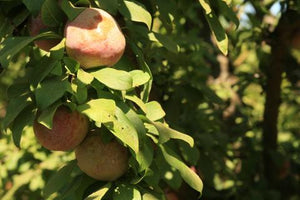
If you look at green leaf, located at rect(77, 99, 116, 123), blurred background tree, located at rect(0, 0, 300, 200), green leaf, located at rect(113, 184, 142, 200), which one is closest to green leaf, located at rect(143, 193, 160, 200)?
green leaf, located at rect(113, 184, 142, 200)

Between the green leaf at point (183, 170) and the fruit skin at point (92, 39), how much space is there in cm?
30

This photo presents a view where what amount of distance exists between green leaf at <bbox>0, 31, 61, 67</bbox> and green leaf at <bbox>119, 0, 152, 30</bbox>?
0.56 ft

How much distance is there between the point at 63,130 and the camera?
1168 millimetres

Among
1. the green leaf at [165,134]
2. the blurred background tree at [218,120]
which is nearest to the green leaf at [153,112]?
the green leaf at [165,134]

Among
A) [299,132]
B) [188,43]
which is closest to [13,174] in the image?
[188,43]

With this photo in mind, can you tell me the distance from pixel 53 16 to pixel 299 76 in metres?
1.49

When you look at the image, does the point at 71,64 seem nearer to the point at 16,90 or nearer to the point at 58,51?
the point at 58,51

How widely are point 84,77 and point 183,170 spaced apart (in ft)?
1.23

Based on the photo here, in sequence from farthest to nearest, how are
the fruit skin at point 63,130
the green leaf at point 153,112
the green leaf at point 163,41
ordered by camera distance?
the green leaf at point 163,41
the green leaf at point 153,112
the fruit skin at point 63,130

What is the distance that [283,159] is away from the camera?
2354 mm

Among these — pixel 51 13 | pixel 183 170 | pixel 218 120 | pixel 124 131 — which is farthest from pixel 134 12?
pixel 218 120

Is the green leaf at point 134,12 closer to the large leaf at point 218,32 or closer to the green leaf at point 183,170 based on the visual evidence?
the large leaf at point 218,32

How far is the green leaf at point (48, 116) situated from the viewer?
3.47ft

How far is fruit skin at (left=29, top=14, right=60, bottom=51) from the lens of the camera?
1235mm
